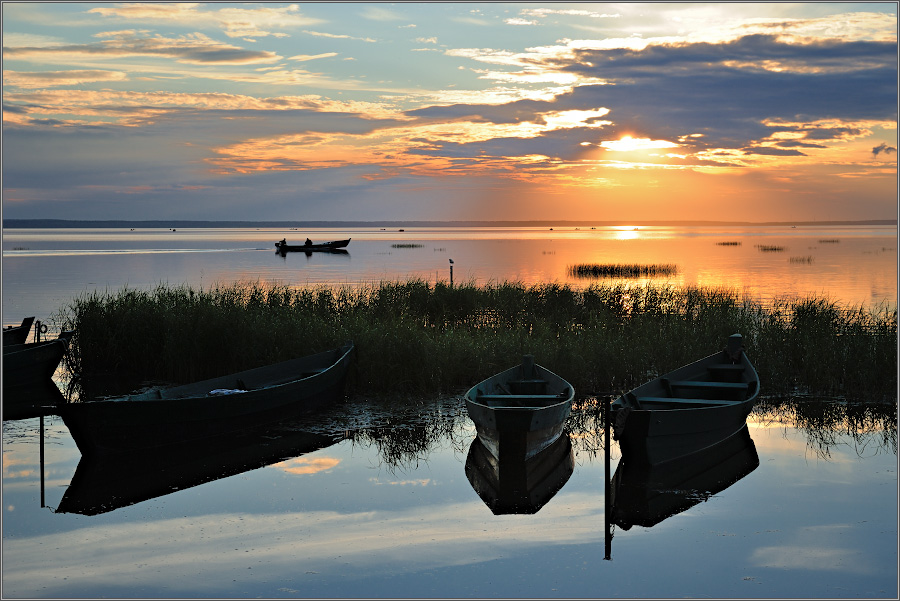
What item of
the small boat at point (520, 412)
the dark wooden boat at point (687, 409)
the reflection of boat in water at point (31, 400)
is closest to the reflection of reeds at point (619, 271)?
the dark wooden boat at point (687, 409)

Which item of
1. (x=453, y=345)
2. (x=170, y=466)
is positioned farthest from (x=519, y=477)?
(x=453, y=345)

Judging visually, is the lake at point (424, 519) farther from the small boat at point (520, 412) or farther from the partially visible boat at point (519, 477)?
the small boat at point (520, 412)

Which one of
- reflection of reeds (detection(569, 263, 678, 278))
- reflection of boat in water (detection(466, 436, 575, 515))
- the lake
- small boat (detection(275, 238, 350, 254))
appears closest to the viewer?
the lake

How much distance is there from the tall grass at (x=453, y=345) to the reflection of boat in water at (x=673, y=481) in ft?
15.8

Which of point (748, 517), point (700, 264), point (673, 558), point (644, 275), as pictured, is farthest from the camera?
point (700, 264)

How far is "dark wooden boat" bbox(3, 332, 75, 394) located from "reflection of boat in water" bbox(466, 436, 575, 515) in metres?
11.7

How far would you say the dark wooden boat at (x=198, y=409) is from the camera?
43.8 feet

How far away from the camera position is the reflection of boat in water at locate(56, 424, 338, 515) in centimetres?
1187

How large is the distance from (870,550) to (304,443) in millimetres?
9571

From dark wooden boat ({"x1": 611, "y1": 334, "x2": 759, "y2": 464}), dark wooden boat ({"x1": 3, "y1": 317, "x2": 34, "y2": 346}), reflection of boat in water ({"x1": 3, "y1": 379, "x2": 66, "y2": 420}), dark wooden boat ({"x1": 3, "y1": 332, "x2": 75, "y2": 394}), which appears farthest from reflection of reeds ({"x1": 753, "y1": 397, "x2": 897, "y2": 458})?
dark wooden boat ({"x1": 3, "y1": 317, "x2": 34, "y2": 346})

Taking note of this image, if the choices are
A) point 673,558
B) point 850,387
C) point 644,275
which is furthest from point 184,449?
point 644,275

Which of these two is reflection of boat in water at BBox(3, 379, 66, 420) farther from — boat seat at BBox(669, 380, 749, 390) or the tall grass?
boat seat at BBox(669, 380, 749, 390)

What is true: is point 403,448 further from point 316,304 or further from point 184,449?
point 316,304

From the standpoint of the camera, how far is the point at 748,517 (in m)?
11.0
